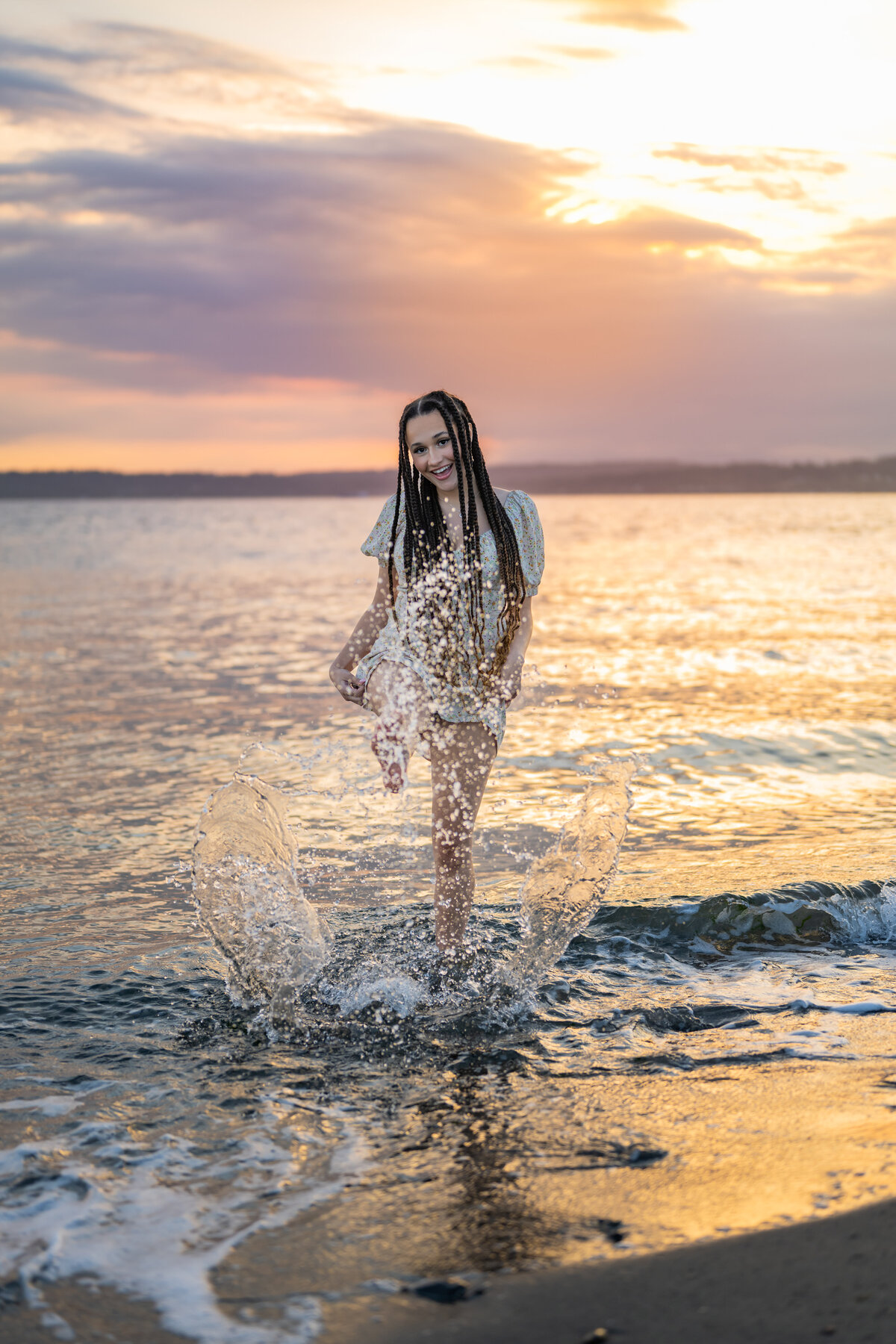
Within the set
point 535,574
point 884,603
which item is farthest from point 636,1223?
point 884,603

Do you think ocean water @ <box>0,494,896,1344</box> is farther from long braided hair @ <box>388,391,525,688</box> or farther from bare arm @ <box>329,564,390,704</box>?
long braided hair @ <box>388,391,525,688</box>

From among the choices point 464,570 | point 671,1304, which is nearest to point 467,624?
point 464,570

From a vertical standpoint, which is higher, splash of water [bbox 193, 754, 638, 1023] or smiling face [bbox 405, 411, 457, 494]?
smiling face [bbox 405, 411, 457, 494]

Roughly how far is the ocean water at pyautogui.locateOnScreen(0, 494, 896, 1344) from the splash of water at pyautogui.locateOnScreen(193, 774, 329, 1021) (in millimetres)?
15

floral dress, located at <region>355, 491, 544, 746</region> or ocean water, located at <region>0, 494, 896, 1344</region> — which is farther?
floral dress, located at <region>355, 491, 544, 746</region>

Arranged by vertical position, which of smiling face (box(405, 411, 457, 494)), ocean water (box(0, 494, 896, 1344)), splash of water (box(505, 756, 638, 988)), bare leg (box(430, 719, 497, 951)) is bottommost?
ocean water (box(0, 494, 896, 1344))

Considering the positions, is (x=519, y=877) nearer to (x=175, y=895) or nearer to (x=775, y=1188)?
(x=175, y=895)

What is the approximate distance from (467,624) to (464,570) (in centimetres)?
23

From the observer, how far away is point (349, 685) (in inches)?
188

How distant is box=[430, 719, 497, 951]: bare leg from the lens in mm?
4805

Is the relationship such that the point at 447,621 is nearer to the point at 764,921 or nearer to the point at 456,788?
the point at 456,788

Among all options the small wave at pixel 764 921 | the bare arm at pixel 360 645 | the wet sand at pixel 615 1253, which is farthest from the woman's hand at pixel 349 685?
the wet sand at pixel 615 1253

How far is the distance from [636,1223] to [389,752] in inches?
89.0

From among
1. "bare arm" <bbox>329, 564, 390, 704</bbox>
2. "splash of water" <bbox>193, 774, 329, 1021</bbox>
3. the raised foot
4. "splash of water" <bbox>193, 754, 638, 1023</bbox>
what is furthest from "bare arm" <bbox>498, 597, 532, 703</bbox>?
"splash of water" <bbox>193, 774, 329, 1021</bbox>
